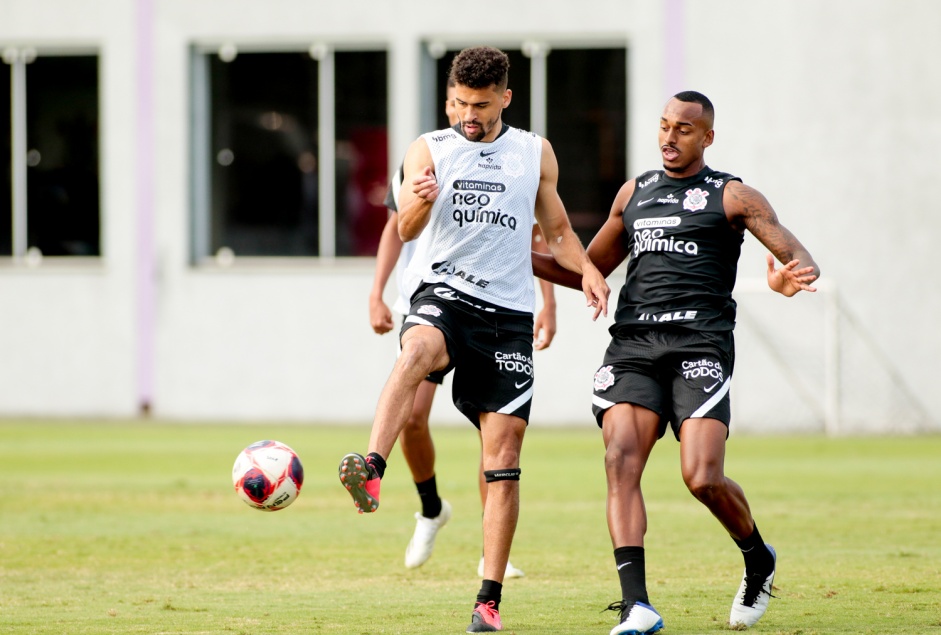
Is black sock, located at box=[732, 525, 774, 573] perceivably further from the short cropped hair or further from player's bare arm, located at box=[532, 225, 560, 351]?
the short cropped hair

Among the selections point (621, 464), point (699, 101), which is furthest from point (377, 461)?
point (699, 101)

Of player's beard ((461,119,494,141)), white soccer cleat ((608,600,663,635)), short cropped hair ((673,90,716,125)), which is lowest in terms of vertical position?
white soccer cleat ((608,600,663,635))

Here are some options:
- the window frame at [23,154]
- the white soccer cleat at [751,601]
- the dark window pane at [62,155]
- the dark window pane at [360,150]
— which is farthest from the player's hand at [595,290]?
the dark window pane at [62,155]

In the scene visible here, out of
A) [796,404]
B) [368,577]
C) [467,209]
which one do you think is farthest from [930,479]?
[467,209]

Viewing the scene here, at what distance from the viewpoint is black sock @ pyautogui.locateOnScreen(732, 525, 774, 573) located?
6.47m

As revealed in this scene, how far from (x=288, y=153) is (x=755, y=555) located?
1548cm

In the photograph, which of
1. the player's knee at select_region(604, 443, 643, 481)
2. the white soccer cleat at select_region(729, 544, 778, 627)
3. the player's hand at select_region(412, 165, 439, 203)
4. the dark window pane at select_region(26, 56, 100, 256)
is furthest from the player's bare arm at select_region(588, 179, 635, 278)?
the dark window pane at select_region(26, 56, 100, 256)

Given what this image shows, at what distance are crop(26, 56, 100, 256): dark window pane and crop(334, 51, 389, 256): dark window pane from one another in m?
3.51

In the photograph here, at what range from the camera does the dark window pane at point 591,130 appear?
20016 millimetres

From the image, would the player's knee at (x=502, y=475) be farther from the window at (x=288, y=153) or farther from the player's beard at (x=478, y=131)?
the window at (x=288, y=153)

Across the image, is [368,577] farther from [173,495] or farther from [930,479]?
[930,479]

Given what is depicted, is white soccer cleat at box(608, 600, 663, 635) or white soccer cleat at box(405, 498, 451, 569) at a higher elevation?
white soccer cleat at box(608, 600, 663, 635)

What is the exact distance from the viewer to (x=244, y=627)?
626 centimetres

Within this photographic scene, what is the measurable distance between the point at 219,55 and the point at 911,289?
9.69 meters
